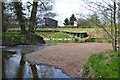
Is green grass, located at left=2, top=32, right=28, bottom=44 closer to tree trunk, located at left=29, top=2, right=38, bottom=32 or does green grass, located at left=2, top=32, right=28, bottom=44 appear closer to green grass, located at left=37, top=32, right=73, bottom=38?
tree trunk, located at left=29, top=2, right=38, bottom=32

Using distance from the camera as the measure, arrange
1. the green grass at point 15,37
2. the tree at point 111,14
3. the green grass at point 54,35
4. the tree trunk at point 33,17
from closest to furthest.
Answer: the tree at point 111,14
the green grass at point 15,37
the tree trunk at point 33,17
the green grass at point 54,35

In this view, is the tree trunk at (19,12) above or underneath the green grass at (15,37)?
above

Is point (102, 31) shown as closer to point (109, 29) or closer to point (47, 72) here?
point (109, 29)

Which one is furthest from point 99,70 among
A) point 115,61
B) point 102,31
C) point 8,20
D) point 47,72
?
point 8,20

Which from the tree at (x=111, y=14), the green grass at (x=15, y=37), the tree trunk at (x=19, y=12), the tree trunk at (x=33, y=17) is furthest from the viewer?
the tree trunk at (x=33, y=17)

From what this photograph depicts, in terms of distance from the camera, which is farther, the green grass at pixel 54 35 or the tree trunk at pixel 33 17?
the green grass at pixel 54 35

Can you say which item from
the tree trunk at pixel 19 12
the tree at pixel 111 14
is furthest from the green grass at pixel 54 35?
the tree at pixel 111 14

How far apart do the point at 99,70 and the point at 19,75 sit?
7.07 feet

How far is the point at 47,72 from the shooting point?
19.4 feet

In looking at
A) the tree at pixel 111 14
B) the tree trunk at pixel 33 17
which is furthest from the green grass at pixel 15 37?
the tree at pixel 111 14

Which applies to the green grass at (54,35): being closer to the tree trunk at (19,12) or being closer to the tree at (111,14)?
the tree trunk at (19,12)

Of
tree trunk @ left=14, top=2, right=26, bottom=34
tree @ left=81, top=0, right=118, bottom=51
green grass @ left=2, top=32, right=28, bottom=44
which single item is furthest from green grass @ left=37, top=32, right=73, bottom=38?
tree @ left=81, top=0, right=118, bottom=51

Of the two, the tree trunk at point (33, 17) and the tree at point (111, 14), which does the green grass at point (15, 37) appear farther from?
the tree at point (111, 14)

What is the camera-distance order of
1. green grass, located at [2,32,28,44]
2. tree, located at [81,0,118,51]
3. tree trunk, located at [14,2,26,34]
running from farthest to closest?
green grass, located at [2,32,28,44] → tree trunk, located at [14,2,26,34] → tree, located at [81,0,118,51]
